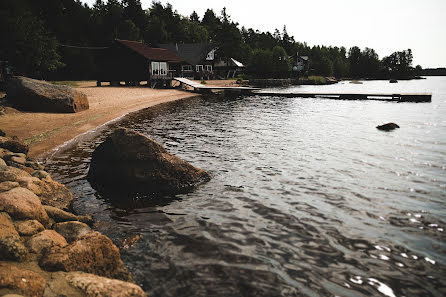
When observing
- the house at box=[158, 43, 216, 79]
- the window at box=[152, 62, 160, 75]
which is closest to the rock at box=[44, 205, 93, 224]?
the window at box=[152, 62, 160, 75]

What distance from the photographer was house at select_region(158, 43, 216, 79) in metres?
71.7

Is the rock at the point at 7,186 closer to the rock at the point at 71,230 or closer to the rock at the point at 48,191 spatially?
the rock at the point at 48,191

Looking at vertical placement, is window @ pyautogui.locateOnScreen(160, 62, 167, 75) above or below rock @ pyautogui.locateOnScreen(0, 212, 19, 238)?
above

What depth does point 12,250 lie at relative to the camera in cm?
396

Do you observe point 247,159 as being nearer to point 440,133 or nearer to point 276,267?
point 276,267

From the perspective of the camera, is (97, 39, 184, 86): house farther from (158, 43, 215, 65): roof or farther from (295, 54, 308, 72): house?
(295, 54, 308, 72): house

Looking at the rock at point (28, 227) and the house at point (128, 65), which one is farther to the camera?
the house at point (128, 65)

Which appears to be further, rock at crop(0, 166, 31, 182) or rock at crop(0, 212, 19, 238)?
rock at crop(0, 166, 31, 182)

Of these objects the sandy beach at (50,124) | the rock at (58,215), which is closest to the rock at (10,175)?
the rock at (58,215)

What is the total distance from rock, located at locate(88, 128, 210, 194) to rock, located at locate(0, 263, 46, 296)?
16.3ft

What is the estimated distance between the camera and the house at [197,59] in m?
71.7

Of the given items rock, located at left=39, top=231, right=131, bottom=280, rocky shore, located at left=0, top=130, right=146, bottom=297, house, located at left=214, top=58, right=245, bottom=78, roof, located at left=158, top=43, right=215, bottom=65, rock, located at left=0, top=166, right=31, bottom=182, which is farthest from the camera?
house, located at left=214, top=58, right=245, bottom=78

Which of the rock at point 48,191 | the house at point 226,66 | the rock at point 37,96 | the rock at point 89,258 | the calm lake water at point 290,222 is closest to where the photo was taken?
the rock at point 89,258

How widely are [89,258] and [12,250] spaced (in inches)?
36.8
